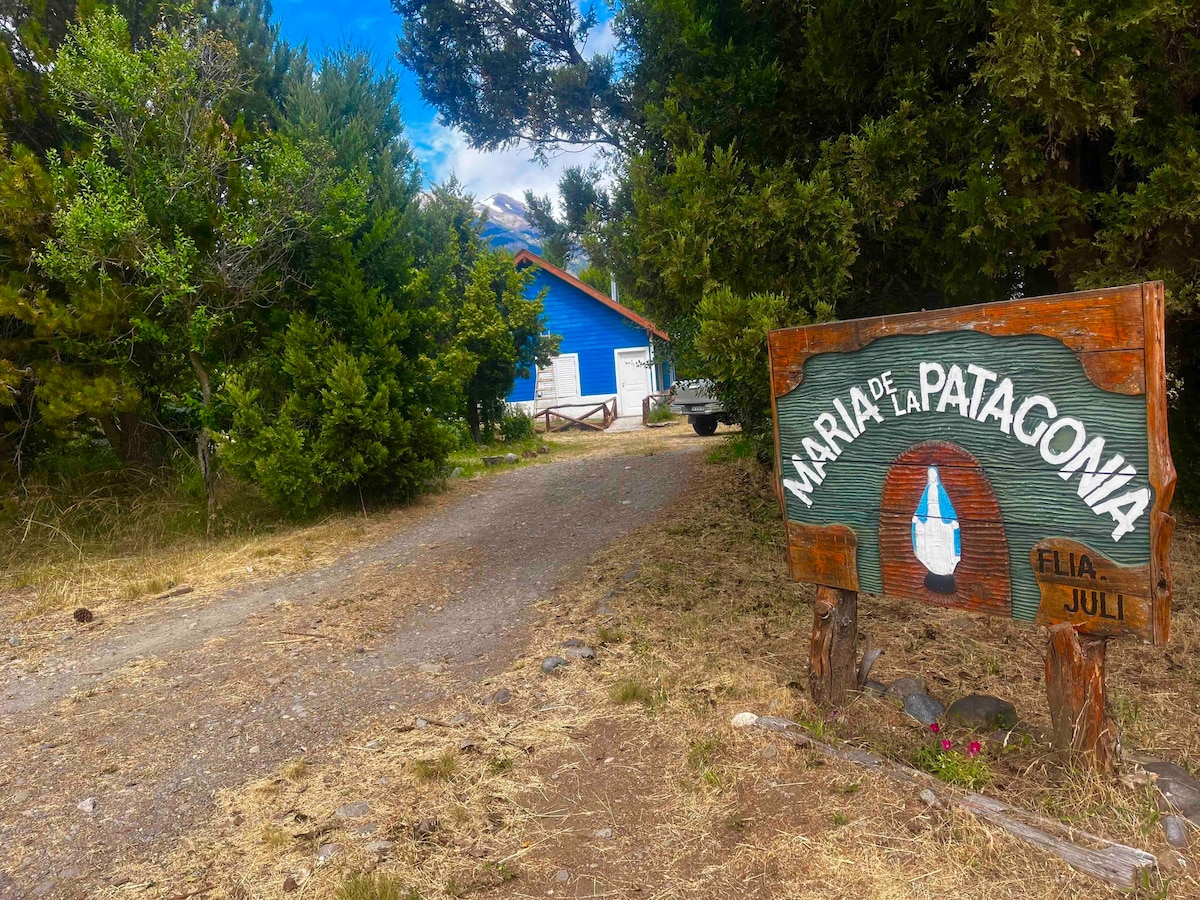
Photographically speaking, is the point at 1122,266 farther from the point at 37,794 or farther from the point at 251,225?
the point at 251,225

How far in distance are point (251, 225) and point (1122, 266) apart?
754 centimetres

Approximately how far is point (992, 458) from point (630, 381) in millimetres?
21425

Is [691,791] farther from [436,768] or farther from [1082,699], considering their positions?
[1082,699]

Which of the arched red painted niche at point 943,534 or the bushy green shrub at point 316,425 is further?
the bushy green shrub at point 316,425

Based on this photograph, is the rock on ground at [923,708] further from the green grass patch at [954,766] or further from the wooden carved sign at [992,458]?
the wooden carved sign at [992,458]

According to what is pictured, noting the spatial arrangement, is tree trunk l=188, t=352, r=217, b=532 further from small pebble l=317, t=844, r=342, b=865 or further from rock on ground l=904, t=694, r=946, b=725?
rock on ground l=904, t=694, r=946, b=725

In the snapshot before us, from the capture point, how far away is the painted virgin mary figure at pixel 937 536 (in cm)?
310

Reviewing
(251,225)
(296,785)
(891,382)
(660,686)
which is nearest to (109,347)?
(251,225)

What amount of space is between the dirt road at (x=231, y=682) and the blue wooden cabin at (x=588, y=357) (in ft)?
53.5

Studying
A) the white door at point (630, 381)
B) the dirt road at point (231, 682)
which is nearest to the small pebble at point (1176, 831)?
the dirt road at point (231, 682)

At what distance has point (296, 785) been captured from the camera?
3328 millimetres

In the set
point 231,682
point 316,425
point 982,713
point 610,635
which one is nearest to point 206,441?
point 316,425

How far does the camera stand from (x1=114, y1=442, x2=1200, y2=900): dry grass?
8.33 feet

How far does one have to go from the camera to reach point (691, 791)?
304 centimetres
